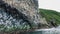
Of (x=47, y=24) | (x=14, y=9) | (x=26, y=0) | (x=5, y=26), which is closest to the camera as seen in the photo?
(x=5, y=26)

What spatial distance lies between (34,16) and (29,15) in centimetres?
27

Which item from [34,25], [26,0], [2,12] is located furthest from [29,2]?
[2,12]

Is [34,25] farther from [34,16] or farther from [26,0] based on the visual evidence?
[26,0]

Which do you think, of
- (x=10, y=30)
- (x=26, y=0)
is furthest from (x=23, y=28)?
(x=26, y=0)

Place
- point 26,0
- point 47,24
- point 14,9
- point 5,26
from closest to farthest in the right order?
point 5,26
point 14,9
point 26,0
point 47,24

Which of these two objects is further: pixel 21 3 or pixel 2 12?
pixel 21 3

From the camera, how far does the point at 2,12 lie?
645cm

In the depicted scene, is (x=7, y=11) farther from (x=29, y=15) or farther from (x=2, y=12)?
(x=29, y=15)

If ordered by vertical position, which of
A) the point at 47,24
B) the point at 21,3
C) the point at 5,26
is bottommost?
the point at 47,24

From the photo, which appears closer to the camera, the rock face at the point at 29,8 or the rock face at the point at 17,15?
the rock face at the point at 17,15

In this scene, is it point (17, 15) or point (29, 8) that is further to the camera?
point (29, 8)

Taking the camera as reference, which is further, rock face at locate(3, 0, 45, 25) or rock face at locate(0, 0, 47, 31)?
rock face at locate(3, 0, 45, 25)

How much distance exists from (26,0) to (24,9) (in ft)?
1.40

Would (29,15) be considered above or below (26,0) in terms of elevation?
below
